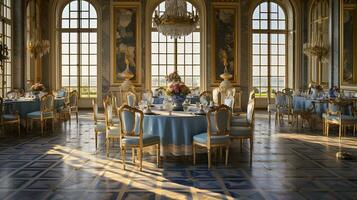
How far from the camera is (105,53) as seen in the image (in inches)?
599

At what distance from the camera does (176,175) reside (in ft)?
18.6

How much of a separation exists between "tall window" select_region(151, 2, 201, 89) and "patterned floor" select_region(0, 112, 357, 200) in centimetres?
773

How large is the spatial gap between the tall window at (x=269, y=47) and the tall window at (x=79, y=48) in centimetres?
603

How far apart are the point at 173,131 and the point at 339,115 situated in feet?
14.2

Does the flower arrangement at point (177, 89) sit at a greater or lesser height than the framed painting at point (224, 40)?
lesser

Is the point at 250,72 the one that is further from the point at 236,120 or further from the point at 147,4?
the point at 236,120

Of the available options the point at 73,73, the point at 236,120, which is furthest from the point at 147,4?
the point at 236,120

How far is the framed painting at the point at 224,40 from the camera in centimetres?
1522

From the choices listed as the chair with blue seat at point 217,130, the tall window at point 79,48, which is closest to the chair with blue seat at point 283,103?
the chair with blue seat at point 217,130

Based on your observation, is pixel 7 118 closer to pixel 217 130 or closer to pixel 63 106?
pixel 63 106

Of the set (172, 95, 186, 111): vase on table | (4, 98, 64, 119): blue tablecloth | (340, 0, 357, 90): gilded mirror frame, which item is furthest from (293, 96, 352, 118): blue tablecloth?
(4, 98, 64, 119): blue tablecloth

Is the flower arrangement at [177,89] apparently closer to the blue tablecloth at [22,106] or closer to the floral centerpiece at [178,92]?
the floral centerpiece at [178,92]

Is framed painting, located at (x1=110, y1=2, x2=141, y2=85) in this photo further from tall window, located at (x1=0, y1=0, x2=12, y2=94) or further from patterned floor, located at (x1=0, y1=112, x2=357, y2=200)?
patterned floor, located at (x1=0, y1=112, x2=357, y2=200)

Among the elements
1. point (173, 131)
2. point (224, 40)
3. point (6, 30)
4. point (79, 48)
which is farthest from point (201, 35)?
point (173, 131)
